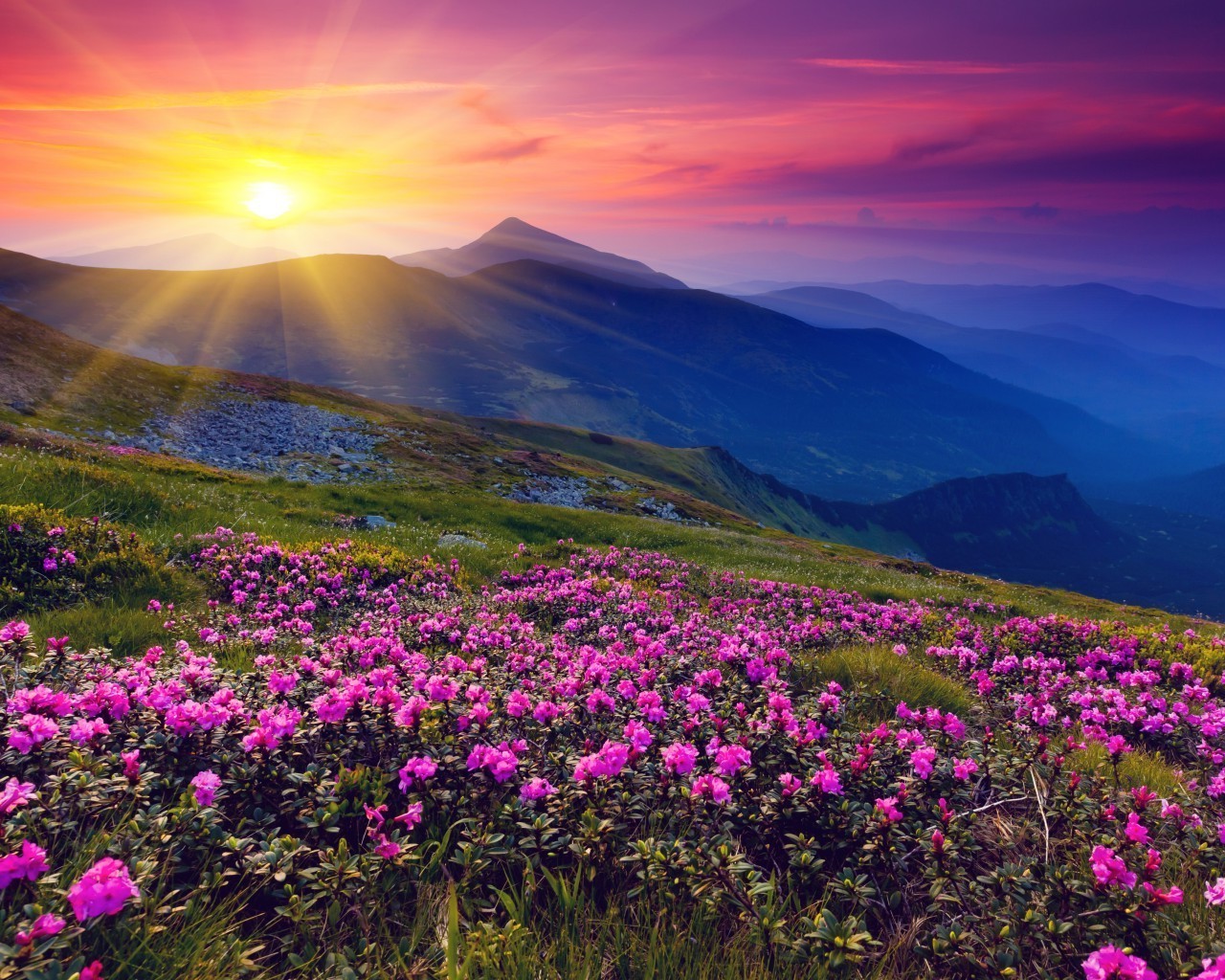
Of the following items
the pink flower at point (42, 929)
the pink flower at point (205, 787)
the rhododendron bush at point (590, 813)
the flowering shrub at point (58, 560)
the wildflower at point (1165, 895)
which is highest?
the pink flower at point (42, 929)

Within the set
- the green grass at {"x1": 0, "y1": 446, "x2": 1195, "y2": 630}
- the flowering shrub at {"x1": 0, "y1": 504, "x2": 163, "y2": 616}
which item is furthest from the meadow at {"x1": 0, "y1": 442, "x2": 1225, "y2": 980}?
the green grass at {"x1": 0, "y1": 446, "x2": 1195, "y2": 630}

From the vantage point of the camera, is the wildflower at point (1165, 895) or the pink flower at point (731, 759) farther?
the pink flower at point (731, 759)

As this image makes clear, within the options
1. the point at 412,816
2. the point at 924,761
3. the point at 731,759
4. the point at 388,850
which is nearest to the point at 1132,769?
the point at 924,761

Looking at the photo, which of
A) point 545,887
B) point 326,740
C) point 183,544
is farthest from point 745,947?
point 183,544

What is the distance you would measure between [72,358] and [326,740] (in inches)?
3177

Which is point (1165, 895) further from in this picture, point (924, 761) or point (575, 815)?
point (575, 815)

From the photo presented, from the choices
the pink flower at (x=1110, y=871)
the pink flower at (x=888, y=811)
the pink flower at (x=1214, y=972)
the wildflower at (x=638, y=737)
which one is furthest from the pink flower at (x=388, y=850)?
the pink flower at (x=1110, y=871)

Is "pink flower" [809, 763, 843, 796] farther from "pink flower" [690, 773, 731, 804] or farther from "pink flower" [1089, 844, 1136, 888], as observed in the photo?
"pink flower" [1089, 844, 1136, 888]

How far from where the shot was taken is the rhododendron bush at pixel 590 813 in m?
2.80

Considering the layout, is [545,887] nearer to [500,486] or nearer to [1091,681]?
[1091,681]

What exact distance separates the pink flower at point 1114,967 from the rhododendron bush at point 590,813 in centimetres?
1

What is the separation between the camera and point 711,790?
356 cm

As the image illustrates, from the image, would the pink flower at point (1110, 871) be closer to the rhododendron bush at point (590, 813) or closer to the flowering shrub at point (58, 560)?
the rhododendron bush at point (590, 813)

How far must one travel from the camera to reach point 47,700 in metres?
3.63
